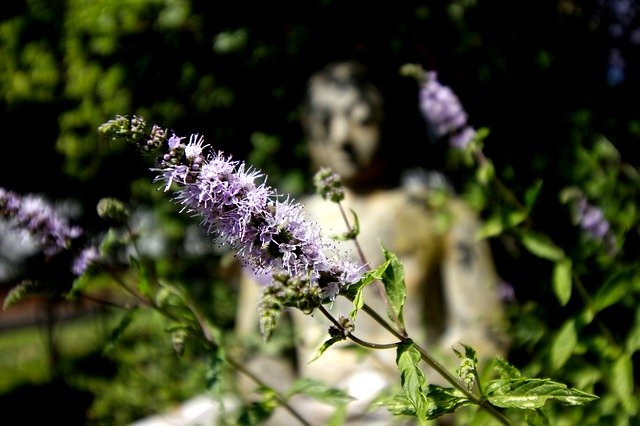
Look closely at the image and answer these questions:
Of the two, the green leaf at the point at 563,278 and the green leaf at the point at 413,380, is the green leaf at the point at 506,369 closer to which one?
the green leaf at the point at 413,380

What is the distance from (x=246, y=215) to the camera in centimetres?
100

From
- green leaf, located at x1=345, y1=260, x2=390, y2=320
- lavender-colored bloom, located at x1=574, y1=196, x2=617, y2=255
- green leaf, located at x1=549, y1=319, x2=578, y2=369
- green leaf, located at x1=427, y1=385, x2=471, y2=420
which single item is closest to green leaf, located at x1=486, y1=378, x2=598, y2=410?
green leaf, located at x1=427, y1=385, x2=471, y2=420

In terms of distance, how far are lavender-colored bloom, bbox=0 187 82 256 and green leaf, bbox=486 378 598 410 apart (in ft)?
3.82

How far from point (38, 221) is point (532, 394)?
126 cm

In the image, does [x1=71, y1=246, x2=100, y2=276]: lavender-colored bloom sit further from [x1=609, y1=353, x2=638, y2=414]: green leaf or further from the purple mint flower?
[x1=609, y1=353, x2=638, y2=414]: green leaf

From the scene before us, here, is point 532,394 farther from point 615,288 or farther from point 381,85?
point 381,85

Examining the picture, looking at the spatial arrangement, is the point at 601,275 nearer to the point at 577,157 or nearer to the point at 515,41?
the point at 577,157

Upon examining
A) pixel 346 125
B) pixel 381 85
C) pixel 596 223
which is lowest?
pixel 596 223

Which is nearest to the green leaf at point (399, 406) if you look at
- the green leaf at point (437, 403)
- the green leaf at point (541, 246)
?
the green leaf at point (437, 403)

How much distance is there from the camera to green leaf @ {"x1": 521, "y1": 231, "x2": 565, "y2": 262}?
1.86 m

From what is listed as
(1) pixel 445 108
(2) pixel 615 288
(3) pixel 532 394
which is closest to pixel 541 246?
(2) pixel 615 288

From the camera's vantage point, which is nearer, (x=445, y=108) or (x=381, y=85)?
(x=445, y=108)

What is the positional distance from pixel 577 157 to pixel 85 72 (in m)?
2.82

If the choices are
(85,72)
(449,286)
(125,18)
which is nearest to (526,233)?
(449,286)
